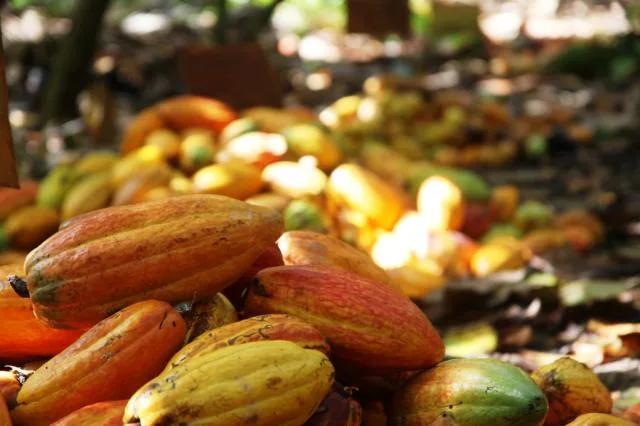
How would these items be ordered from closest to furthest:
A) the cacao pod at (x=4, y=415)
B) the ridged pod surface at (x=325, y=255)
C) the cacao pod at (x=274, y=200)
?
the cacao pod at (x=4, y=415)
the ridged pod surface at (x=325, y=255)
the cacao pod at (x=274, y=200)

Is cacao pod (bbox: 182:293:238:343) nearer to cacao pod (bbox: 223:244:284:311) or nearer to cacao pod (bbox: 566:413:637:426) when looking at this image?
cacao pod (bbox: 223:244:284:311)

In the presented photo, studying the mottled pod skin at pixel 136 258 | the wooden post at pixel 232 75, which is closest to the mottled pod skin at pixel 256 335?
the mottled pod skin at pixel 136 258

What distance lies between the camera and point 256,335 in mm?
1121

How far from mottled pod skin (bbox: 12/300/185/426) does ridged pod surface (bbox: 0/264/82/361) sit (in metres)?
0.12

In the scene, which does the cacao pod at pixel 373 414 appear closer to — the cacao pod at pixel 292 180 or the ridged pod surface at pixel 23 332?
the ridged pod surface at pixel 23 332

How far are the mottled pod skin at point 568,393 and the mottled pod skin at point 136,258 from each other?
533 millimetres

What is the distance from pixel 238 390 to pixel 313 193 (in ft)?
6.14

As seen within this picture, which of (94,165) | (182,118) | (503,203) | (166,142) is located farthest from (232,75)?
(503,203)

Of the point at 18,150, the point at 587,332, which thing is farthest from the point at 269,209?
the point at 18,150

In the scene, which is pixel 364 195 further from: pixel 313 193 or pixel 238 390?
pixel 238 390

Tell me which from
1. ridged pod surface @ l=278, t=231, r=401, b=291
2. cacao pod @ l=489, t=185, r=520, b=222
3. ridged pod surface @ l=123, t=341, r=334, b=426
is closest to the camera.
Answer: ridged pod surface @ l=123, t=341, r=334, b=426

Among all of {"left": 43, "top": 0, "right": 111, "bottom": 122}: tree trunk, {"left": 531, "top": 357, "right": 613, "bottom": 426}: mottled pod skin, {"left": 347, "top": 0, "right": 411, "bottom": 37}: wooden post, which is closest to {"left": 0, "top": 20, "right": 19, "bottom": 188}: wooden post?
{"left": 531, "top": 357, "right": 613, "bottom": 426}: mottled pod skin

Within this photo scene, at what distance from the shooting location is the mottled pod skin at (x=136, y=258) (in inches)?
47.1

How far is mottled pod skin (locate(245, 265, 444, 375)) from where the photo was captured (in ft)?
3.99
